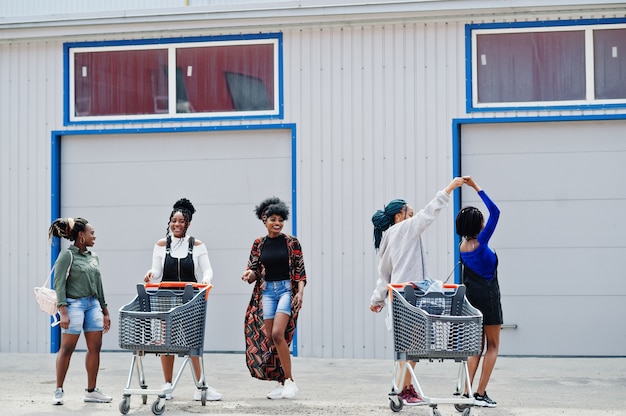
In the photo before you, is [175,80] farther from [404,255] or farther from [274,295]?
[404,255]

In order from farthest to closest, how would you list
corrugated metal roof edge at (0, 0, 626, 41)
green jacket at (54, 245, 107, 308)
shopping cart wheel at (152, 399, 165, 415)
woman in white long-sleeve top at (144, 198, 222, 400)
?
corrugated metal roof edge at (0, 0, 626, 41) < woman in white long-sleeve top at (144, 198, 222, 400) < green jacket at (54, 245, 107, 308) < shopping cart wheel at (152, 399, 165, 415)

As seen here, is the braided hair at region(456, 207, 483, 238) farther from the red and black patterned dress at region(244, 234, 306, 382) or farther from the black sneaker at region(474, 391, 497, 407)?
the red and black patterned dress at region(244, 234, 306, 382)

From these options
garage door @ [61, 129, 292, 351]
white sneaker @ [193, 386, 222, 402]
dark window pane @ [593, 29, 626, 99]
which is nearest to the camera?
white sneaker @ [193, 386, 222, 402]

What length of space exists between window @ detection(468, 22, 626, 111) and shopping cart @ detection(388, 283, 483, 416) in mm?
4173

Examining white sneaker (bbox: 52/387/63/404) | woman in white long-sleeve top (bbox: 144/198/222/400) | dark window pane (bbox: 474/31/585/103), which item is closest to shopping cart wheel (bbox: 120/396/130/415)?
woman in white long-sleeve top (bbox: 144/198/222/400)

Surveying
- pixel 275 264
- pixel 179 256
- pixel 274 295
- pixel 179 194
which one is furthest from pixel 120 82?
pixel 274 295

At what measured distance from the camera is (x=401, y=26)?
11812mm

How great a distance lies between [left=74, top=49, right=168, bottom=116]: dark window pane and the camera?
12.5m

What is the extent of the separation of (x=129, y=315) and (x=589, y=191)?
5.69 metres

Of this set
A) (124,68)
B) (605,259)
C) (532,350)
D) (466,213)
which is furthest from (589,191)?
(124,68)

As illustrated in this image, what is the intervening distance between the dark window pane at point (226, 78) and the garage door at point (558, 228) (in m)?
2.47

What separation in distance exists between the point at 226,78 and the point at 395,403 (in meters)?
5.30

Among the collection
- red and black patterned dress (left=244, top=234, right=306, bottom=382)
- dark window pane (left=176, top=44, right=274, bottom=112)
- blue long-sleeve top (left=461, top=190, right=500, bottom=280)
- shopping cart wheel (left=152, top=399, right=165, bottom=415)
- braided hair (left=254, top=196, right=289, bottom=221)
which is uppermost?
dark window pane (left=176, top=44, right=274, bottom=112)

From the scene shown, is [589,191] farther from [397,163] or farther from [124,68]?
[124,68]
